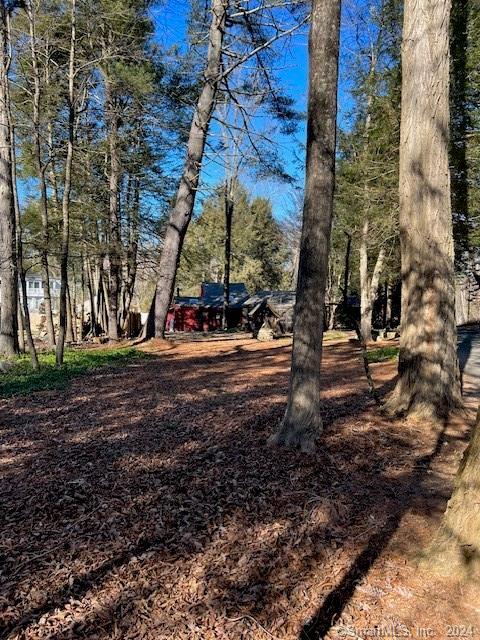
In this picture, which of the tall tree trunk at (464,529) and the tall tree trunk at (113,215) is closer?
the tall tree trunk at (464,529)

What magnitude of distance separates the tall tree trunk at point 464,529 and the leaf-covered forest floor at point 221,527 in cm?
7

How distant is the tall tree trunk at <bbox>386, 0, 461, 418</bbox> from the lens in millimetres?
4508

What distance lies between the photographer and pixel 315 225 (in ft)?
12.2

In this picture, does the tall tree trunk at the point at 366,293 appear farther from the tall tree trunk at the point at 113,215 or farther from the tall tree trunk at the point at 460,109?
the tall tree trunk at the point at 113,215

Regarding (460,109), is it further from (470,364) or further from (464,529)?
(464,529)

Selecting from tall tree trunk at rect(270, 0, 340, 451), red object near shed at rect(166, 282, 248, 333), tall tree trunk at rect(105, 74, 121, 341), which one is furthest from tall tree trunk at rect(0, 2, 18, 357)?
red object near shed at rect(166, 282, 248, 333)

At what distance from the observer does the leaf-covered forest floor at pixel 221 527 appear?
195cm

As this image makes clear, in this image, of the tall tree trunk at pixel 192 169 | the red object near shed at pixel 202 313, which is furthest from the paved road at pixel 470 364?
the red object near shed at pixel 202 313

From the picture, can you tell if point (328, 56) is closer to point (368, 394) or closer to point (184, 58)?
point (368, 394)

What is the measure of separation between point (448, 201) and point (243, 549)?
395cm

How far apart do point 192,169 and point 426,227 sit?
28.9 feet

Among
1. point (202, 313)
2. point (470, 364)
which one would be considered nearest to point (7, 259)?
point (470, 364)

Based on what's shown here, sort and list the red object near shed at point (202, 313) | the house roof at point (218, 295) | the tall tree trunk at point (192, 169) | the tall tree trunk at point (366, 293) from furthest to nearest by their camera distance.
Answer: the red object near shed at point (202, 313), the house roof at point (218, 295), the tall tree trunk at point (366, 293), the tall tree trunk at point (192, 169)

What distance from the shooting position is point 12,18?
923 centimetres
